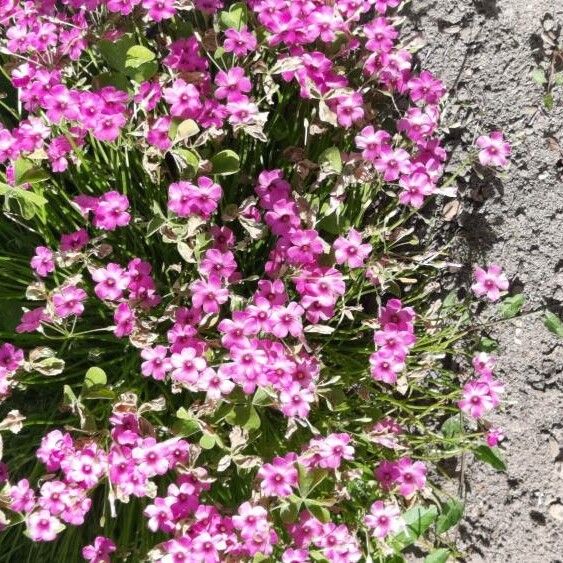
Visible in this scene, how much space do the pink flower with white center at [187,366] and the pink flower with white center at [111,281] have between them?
20 centimetres

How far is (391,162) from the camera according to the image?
173 centimetres

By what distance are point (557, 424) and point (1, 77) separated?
6.62 ft

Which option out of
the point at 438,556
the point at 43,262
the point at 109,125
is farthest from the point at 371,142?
the point at 438,556

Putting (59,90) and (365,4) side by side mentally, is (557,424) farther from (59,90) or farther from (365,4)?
(59,90)

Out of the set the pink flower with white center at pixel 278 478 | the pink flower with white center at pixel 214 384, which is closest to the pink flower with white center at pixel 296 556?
the pink flower with white center at pixel 278 478

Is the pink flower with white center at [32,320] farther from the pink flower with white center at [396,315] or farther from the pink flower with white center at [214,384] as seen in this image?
the pink flower with white center at [396,315]

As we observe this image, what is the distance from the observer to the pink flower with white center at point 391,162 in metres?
1.72

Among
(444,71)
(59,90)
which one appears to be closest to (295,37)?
(59,90)

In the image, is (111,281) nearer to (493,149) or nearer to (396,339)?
(396,339)

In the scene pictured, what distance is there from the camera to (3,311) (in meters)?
1.98

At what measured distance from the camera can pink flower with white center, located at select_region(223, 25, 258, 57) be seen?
169 centimetres

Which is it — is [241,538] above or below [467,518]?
above

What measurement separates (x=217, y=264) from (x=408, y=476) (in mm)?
676

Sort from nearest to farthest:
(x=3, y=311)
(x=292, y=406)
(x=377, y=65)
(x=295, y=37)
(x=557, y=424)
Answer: (x=292, y=406), (x=295, y=37), (x=377, y=65), (x=3, y=311), (x=557, y=424)
